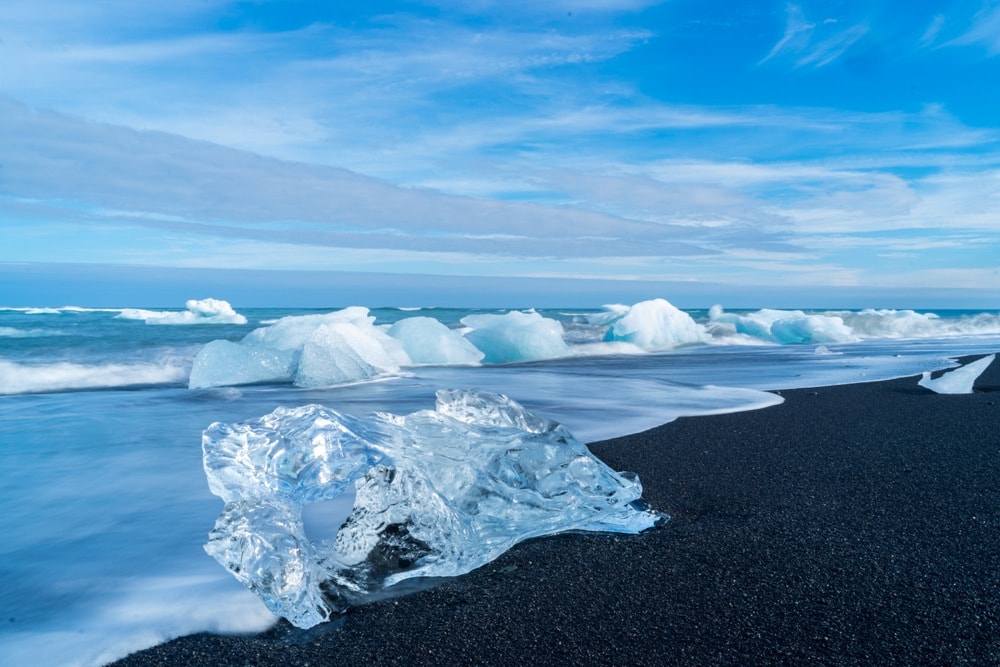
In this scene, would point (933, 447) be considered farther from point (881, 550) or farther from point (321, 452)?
point (321, 452)

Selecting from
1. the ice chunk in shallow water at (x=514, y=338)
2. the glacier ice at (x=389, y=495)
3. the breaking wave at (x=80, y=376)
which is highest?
the ice chunk in shallow water at (x=514, y=338)

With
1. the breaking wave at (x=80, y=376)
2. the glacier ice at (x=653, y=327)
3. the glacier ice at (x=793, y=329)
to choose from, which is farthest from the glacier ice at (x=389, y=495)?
the glacier ice at (x=793, y=329)

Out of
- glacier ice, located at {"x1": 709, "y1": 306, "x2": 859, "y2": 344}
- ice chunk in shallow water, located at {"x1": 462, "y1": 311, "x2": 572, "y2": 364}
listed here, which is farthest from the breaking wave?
glacier ice, located at {"x1": 709, "y1": 306, "x2": 859, "y2": 344}

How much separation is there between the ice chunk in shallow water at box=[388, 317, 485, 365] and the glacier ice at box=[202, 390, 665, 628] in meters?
7.53

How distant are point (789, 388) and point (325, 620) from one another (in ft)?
20.7

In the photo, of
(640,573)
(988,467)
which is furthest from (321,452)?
(988,467)

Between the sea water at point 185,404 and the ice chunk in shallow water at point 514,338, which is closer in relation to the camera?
the sea water at point 185,404

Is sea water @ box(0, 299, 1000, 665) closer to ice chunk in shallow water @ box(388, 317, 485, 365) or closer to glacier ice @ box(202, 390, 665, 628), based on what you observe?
ice chunk in shallow water @ box(388, 317, 485, 365)

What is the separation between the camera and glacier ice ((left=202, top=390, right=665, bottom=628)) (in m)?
2.08

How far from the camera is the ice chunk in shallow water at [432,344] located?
10.9 metres

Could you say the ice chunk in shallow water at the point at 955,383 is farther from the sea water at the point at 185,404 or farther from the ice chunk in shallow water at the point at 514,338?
the ice chunk in shallow water at the point at 514,338

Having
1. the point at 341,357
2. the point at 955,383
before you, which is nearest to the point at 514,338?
the point at 341,357

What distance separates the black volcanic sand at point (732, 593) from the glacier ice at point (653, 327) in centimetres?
1185

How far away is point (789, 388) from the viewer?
23.6ft
